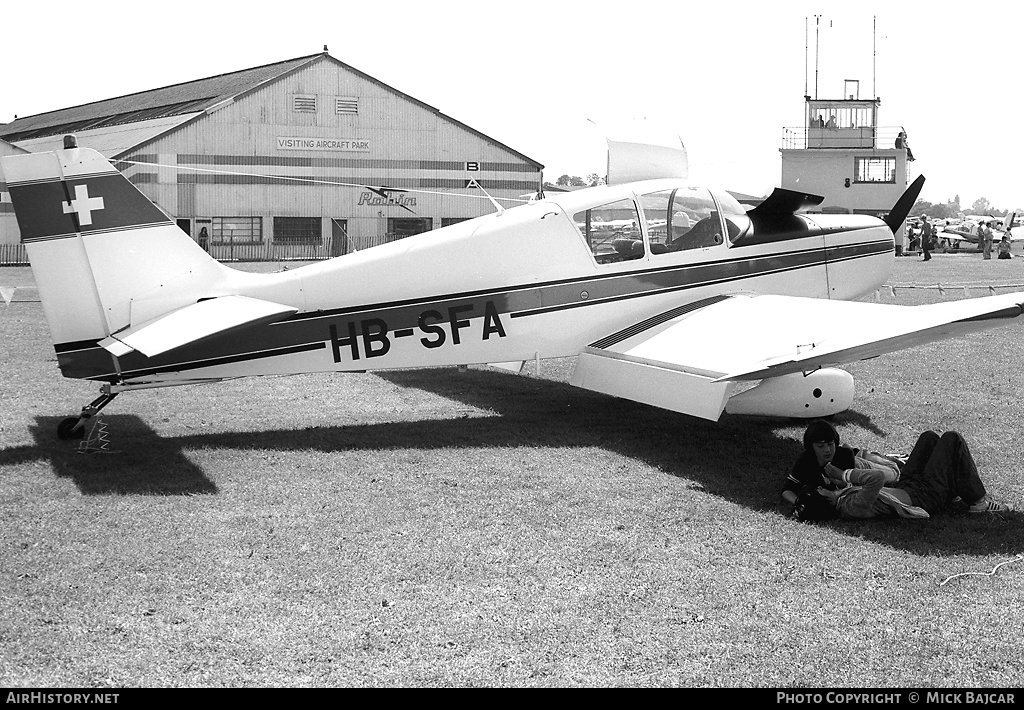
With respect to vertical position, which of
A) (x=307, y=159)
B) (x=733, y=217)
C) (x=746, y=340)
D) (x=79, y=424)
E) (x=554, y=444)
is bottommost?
(x=554, y=444)

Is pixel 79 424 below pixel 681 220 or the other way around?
below

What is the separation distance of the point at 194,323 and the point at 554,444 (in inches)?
120

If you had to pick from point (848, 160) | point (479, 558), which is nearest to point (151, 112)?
point (848, 160)

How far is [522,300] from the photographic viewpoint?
29.3 ft

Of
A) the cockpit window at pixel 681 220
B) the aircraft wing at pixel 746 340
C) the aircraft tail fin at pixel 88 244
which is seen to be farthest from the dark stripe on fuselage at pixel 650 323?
the aircraft tail fin at pixel 88 244

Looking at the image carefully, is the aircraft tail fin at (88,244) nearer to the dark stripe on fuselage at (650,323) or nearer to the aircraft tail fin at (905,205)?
the dark stripe on fuselage at (650,323)

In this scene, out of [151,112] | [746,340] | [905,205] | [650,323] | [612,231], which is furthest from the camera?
[151,112]

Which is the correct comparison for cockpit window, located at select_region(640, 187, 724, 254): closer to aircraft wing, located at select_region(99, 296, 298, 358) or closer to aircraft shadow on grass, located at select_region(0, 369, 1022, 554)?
aircraft shadow on grass, located at select_region(0, 369, 1022, 554)

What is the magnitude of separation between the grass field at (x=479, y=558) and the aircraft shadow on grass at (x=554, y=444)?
0.03 meters

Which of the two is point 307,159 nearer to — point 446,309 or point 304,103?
point 304,103

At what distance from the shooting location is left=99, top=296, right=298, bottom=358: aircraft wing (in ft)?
23.6

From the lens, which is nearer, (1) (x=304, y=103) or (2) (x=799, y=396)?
(2) (x=799, y=396)

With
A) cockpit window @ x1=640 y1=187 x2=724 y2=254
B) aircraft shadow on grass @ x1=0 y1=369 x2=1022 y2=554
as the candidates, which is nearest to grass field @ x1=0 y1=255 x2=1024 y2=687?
aircraft shadow on grass @ x1=0 y1=369 x2=1022 y2=554

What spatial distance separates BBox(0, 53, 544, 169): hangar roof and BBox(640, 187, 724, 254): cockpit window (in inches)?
1312
